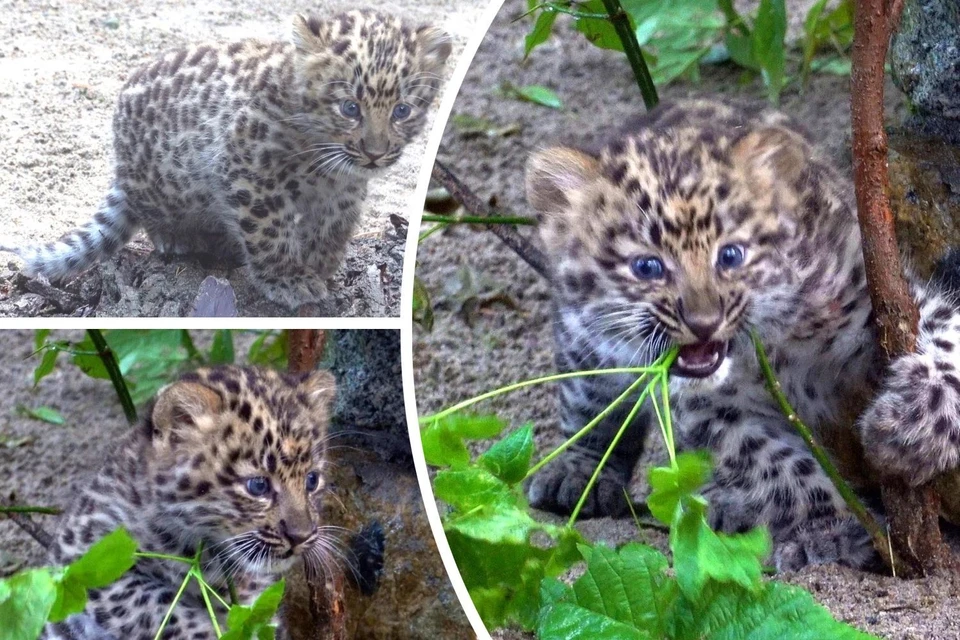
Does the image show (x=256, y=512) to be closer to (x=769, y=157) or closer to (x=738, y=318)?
(x=738, y=318)

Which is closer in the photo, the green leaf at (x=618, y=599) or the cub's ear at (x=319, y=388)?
the green leaf at (x=618, y=599)

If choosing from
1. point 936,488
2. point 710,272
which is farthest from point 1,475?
point 936,488

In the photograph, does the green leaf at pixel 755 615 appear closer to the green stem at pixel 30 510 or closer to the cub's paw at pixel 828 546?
the cub's paw at pixel 828 546

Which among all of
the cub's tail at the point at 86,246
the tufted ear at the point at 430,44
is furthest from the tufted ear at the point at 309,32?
the cub's tail at the point at 86,246

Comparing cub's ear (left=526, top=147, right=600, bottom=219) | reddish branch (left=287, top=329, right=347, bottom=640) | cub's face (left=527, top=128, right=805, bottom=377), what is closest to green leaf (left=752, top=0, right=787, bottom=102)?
cub's face (left=527, top=128, right=805, bottom=377)

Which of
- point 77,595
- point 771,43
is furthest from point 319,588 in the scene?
point 771,43

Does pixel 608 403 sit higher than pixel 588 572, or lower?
higher

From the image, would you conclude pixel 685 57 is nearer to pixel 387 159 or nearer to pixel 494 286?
pixel 494 286
